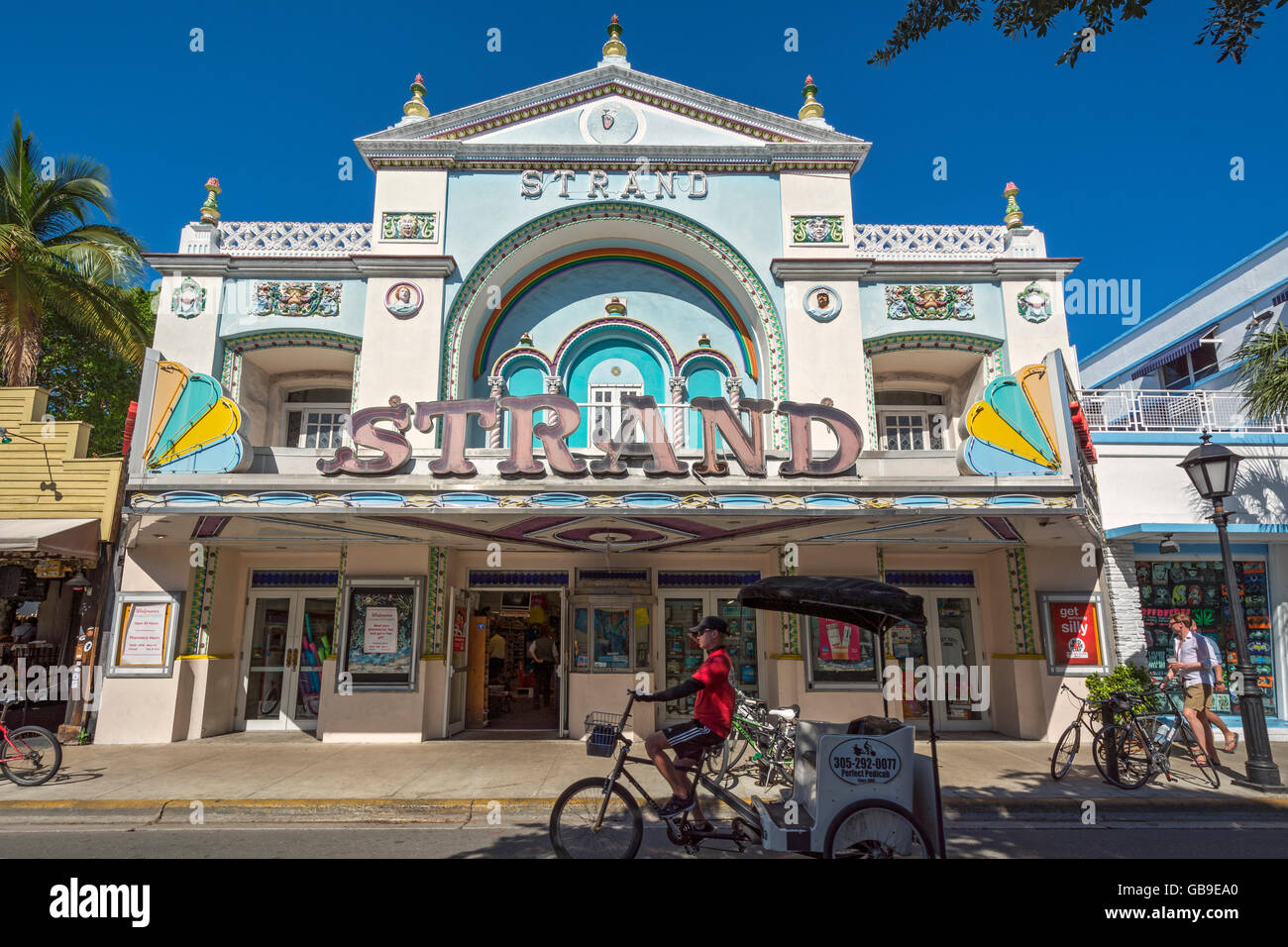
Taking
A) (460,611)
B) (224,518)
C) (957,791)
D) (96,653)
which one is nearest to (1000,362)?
(957,791)

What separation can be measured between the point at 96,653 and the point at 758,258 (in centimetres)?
1343

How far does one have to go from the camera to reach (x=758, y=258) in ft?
47.7

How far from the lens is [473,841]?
7102 millimetres

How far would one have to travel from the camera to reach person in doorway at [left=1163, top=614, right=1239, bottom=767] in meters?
10.2

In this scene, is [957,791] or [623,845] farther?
[957,791]

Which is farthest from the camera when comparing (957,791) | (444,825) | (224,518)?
(224,518)

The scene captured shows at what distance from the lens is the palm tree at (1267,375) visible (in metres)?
12.7

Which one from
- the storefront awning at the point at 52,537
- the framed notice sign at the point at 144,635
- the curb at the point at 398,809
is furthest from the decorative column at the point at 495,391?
the curb at the point at 398,809

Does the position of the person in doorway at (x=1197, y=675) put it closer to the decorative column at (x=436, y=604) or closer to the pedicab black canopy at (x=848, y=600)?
the pedicab black canopy at (x=848, y=600)

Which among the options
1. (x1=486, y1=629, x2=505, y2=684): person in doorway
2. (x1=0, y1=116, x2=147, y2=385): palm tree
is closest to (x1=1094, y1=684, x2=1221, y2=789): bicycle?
(x1=486, y1=629, x2=505, y2=684): person in doorway

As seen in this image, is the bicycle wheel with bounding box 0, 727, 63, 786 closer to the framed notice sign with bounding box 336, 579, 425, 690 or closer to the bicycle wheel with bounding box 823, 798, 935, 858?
the framed notice sign with bounding box 336, 579, 425, 690

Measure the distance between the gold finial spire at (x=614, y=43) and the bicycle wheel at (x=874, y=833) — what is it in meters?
15.2

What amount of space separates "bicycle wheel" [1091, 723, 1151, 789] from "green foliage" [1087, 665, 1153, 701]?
3.74 feet

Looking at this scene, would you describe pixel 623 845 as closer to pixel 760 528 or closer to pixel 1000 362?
pixel 760 528
